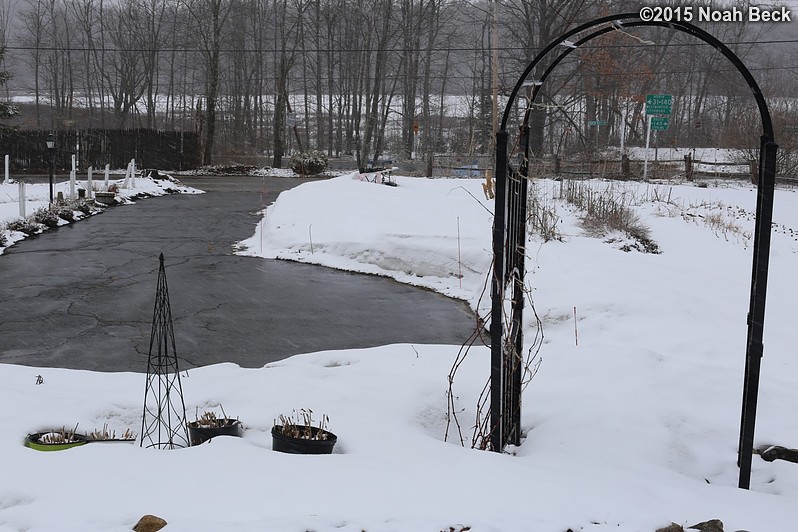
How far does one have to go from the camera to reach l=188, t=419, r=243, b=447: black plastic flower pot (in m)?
4.64

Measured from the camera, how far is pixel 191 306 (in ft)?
33.8

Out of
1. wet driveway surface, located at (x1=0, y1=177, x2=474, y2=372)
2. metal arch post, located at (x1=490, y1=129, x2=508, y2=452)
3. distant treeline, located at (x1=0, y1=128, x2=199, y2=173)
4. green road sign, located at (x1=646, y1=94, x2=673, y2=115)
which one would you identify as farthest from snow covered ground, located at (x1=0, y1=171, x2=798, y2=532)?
Result: distant treeline, located at (x1=0, y1=128, x2=199, y2=173)

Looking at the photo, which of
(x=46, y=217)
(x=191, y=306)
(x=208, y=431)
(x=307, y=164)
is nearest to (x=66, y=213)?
(x=46, y=217)

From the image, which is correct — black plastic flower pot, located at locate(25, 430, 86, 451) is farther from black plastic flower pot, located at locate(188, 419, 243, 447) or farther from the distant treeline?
the distant treeline

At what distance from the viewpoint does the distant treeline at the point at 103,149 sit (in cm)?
3531

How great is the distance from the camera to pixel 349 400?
546 centimetres

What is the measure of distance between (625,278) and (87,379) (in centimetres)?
726

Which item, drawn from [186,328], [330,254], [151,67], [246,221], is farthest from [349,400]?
[151,67]

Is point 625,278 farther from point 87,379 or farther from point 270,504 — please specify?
point 270,504

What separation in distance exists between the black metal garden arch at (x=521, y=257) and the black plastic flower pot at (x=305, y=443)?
1.04 meters

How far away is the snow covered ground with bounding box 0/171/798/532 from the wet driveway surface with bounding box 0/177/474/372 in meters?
1.32

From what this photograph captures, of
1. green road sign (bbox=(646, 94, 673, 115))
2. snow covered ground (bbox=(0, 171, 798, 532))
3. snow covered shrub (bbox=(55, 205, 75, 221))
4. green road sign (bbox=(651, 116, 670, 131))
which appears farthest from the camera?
green road sign (bbox=(651, 116, 670, 131))

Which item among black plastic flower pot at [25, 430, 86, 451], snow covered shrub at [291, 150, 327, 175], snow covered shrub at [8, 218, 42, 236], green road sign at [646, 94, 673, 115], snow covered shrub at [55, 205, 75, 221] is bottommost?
black plastic flower pot at [25, 430, 86, 451]

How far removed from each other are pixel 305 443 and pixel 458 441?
1217 mm
